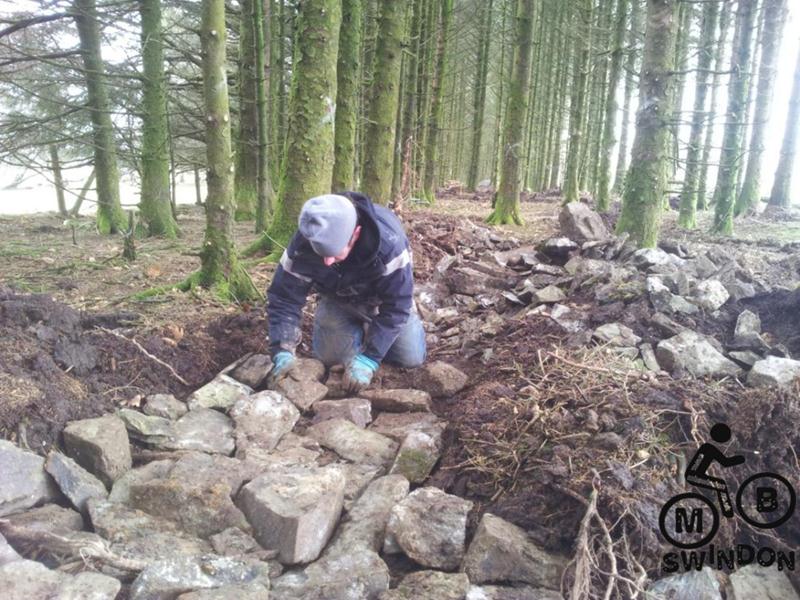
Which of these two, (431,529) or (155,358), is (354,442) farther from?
(155,358)

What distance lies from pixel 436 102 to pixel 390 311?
1082cm

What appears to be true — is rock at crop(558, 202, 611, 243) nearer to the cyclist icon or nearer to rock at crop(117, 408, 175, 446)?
the cyclist icon

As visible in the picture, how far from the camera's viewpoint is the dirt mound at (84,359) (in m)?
2.92

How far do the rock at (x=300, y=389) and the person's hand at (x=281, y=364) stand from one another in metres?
0.04

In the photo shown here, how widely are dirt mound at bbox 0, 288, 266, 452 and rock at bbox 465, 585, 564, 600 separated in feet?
7.21

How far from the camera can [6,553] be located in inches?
83.7

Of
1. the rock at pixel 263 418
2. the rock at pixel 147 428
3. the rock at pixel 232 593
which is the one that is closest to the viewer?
the rock at pixel 232 593

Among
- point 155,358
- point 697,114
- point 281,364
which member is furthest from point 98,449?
point 697,114

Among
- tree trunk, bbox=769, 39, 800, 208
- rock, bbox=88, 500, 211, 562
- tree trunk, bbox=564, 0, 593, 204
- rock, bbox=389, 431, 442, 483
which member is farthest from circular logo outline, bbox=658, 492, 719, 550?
tree trunk, bbox=769, 39, 800, 208

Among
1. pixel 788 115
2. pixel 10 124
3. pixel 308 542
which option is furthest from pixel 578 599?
pixel 788 115

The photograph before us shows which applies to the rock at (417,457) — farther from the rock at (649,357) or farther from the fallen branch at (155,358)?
the fallen branch at (155,358)

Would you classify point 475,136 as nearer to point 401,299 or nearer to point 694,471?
point 401,299

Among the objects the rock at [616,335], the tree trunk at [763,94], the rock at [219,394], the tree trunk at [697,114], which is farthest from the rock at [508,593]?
the tree trunk at [763,94]

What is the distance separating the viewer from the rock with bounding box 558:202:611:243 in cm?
708
